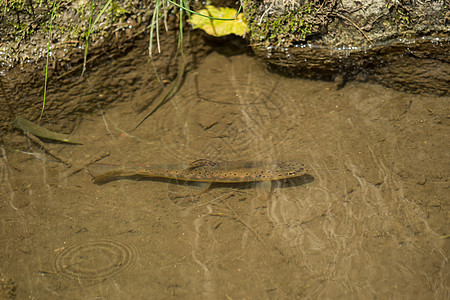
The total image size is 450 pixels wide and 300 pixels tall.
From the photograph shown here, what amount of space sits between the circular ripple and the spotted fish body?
2.84 ft

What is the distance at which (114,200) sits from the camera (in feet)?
13.7

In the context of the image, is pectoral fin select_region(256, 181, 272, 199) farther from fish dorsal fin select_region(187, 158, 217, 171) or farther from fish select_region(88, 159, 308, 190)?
fish dorsal fin select_region(187, 158, 217, 171)

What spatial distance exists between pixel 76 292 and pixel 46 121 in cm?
247

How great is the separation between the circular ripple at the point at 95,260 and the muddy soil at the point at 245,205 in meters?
0.01

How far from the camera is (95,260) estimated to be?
3.64 m

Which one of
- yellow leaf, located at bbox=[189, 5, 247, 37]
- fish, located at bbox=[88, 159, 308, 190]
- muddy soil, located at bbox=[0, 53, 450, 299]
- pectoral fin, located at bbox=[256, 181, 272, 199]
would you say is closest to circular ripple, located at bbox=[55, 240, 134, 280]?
muddy soil, located at bbox=[0, 53, 450, 299]

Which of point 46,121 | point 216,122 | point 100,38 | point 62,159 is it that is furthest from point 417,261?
point 100,38

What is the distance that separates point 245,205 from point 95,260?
1.62 meters

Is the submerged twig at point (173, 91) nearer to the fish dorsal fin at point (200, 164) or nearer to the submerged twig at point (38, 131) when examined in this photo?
the submerged twig at point (38, 131)

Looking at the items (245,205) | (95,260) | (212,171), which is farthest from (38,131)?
(245,205)

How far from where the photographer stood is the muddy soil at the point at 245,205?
135 inches

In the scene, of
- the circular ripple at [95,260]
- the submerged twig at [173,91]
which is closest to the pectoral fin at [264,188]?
the circular ripple at [95,260]

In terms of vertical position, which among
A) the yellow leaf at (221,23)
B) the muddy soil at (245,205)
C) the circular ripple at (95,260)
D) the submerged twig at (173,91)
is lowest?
the circular ripple at (95,260)

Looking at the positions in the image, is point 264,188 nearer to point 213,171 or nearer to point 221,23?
point 213,171
